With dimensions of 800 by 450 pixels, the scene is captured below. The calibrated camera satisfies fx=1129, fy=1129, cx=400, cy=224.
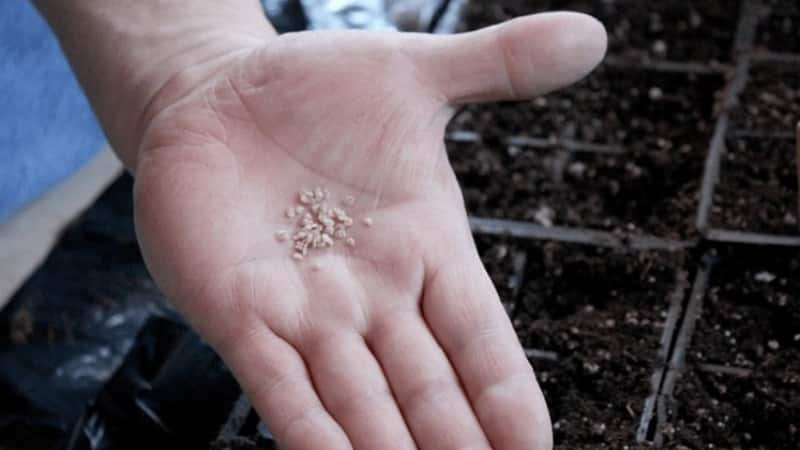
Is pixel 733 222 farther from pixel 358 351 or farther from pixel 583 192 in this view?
pixel 358 351

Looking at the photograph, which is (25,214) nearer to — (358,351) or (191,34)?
(191,34)

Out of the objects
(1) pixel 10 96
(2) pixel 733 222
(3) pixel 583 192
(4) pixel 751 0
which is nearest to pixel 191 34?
(1) pixel 10 96

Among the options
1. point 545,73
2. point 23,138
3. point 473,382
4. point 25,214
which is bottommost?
point 25,214

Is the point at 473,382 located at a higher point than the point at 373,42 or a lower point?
lower

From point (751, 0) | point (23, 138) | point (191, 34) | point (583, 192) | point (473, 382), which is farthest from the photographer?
point (751, 0)

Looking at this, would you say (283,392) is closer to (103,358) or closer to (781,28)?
(103,358)

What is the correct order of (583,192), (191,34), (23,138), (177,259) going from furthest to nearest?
(23,138) < (583,192) < (191,34) < (177,259)

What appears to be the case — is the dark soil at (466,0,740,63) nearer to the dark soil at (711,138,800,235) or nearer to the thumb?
the dark soil at (711,138,800,235)

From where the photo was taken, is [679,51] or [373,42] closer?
[373,42]
